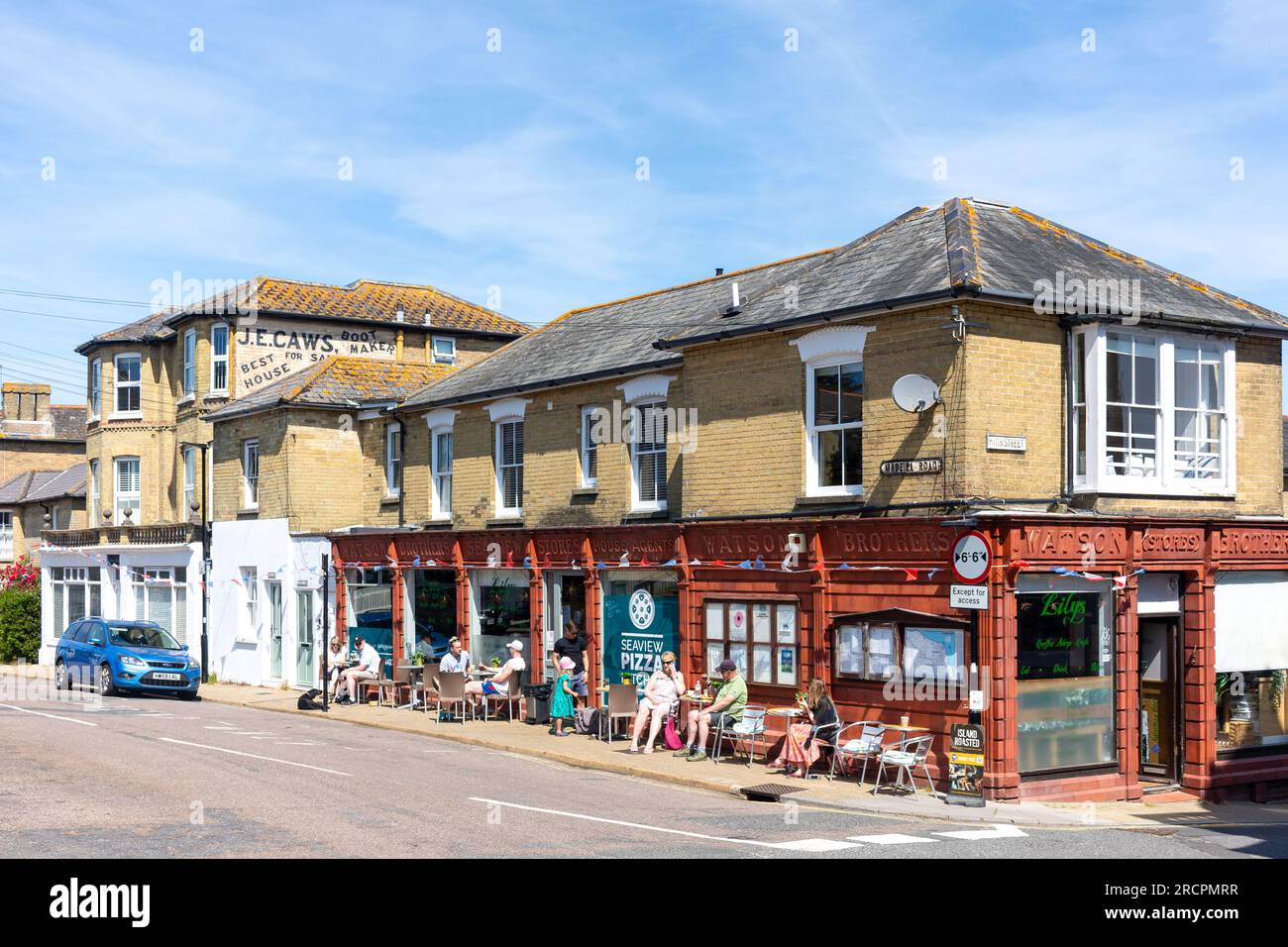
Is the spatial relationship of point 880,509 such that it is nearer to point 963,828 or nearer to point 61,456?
point 963,828

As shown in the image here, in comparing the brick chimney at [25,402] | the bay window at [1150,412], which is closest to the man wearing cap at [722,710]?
the bay window at [1150,412]

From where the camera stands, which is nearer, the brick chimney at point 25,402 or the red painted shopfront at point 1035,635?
the red painted shopfront at point 1035,635

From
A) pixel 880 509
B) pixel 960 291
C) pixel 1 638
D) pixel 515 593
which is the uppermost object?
pixel 960 291

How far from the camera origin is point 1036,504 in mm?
18125

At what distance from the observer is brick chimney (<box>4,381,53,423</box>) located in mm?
62594

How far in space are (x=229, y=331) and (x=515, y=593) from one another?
52.8 ft

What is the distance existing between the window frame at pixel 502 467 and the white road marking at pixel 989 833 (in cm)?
1476

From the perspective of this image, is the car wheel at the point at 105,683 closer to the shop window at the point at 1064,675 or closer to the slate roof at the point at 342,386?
the slate roof at the point at 342,386

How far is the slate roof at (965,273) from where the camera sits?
18.3 meters

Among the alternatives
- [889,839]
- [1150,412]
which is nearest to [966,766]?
[889,839]

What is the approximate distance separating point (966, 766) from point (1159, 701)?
442 centimetres

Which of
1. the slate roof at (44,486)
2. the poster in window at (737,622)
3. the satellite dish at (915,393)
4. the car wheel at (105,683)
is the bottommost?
the car wheel at (105,683)

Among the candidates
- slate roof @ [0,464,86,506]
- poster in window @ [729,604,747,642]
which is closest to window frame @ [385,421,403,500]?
poster in window @ [729,604,747,642]
